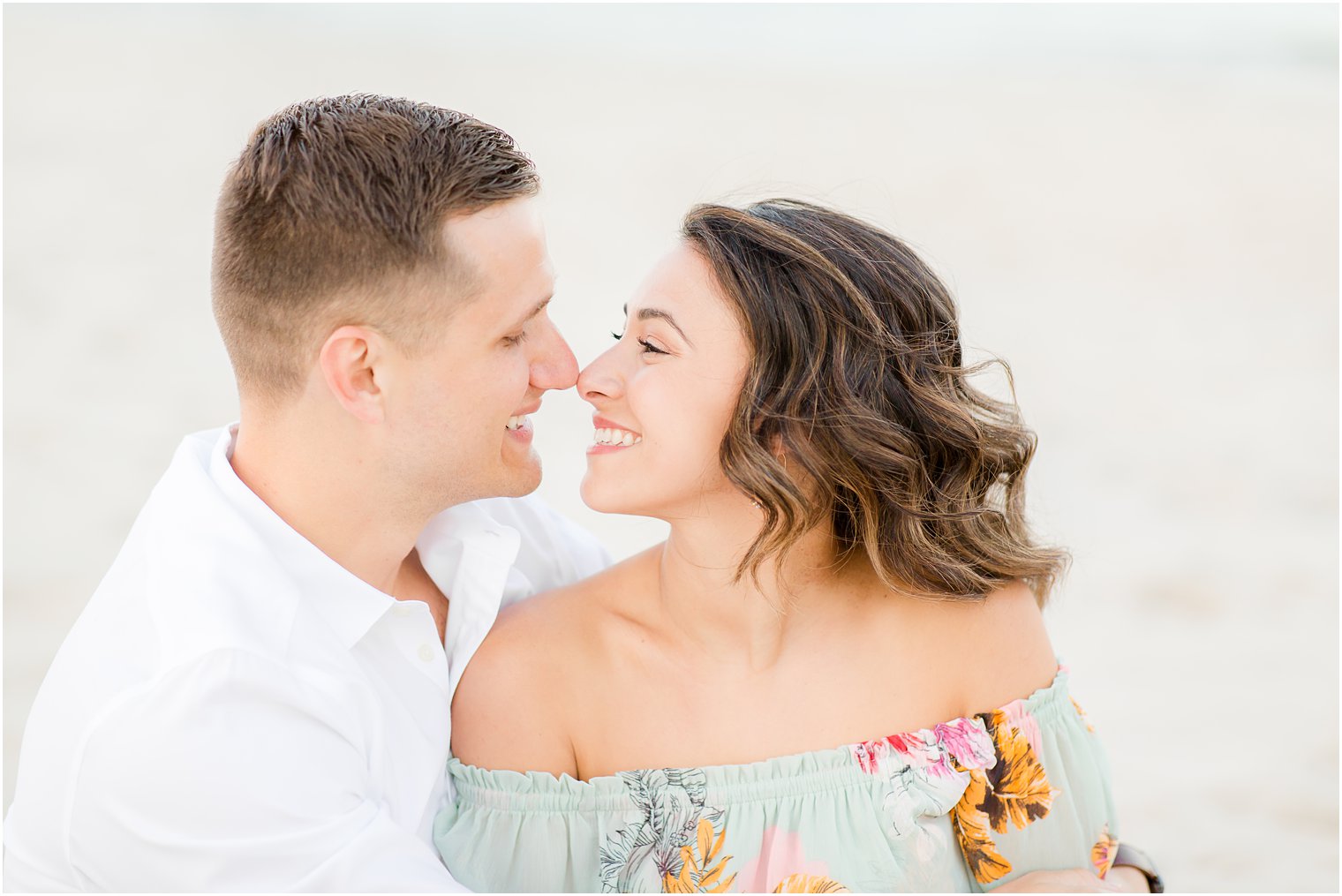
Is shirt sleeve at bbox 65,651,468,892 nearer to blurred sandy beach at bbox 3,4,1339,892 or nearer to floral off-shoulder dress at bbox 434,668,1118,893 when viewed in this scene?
floral off-shoulder dress at bbox 434,668,1118,893

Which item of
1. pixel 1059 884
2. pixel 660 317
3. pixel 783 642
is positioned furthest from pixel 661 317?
pixel 1059 884

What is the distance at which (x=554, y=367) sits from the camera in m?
2.67

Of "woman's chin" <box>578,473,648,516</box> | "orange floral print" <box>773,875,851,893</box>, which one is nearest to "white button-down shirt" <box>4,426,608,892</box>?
"woman's chin" <box>578,473,648,516</box>

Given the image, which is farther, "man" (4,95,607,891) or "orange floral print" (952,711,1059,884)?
"orange floral print" (952,711,1059,884)

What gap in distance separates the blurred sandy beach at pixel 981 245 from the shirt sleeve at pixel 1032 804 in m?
1.20

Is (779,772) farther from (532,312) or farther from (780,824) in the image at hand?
(532,312)

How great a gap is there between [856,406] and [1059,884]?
106 centimetres

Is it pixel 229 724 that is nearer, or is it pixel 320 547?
pixel 229 724

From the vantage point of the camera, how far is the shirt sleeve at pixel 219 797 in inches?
79.0

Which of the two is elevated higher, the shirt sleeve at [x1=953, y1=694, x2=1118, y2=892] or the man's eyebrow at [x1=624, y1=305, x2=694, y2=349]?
the man's eyebrow at [x1=624, y1=305, x2=694, y2=349]

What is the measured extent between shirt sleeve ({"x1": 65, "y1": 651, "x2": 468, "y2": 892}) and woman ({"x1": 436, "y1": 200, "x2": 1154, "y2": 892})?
47cm

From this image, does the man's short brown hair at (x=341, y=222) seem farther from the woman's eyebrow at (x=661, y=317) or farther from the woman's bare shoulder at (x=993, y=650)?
the woman's bare shoulder at (x=993, y=650)

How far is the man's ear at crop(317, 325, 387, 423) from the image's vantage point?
8.01ft

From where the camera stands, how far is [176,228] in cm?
1192
